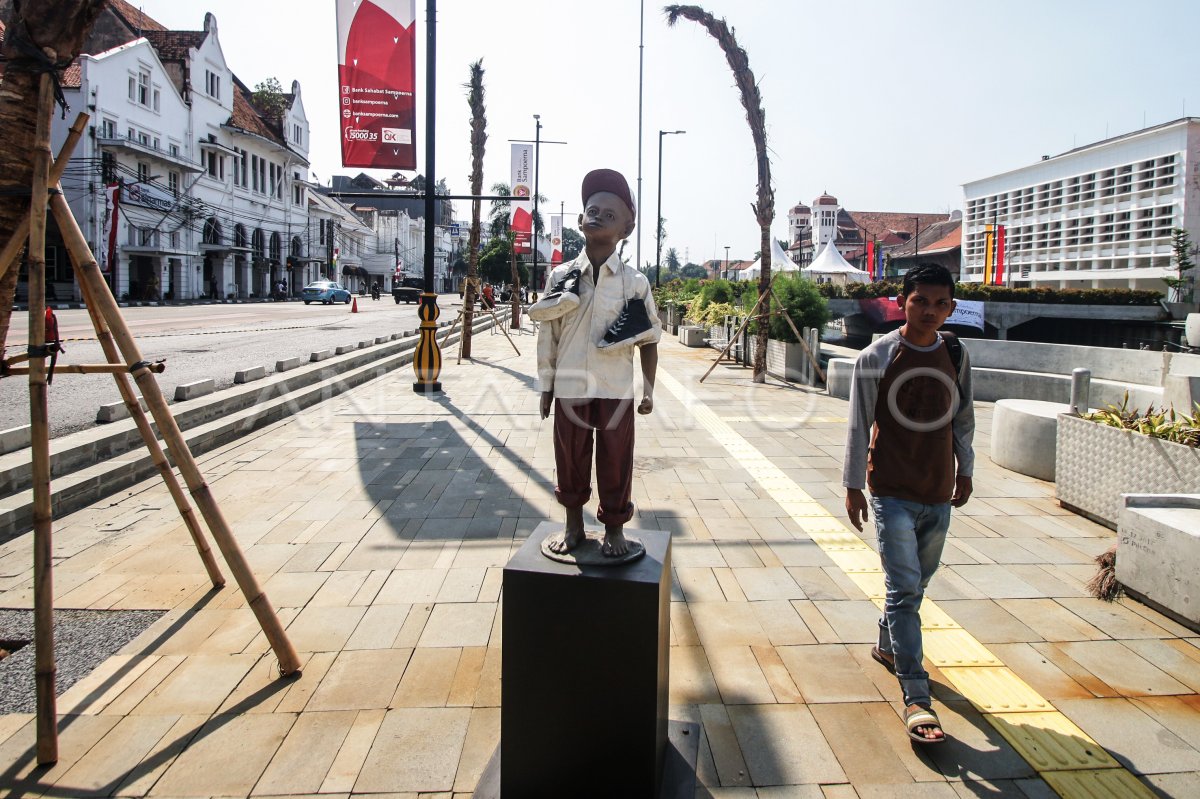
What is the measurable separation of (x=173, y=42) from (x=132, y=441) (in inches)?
1888

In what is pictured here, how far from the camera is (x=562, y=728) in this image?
8.05 feet

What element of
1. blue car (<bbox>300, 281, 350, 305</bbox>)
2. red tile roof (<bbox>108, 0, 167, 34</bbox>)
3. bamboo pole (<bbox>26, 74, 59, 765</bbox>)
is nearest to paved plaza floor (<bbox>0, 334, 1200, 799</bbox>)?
bamboo pole (<bbox>26, 74, 59, 765</bbox>)

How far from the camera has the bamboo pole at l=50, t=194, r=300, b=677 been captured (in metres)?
3.09

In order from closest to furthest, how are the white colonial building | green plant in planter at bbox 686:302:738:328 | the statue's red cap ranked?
1. the statue's red cap
2. green plant in planter at bbox 686:302:738:328
3. the white colonial building

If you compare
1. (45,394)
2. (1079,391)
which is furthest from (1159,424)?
(45,394)

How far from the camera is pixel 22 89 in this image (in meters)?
3.11

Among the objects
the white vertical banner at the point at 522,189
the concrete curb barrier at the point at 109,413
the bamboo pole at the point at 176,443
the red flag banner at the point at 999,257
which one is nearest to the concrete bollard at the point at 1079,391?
the bamboo pole at the point at 176,443

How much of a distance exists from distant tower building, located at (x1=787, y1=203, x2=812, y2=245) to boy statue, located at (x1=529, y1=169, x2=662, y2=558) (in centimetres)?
13585

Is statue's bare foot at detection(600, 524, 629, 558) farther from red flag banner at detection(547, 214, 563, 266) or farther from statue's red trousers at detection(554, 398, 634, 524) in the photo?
red flag banner at detection(547, 214, 563, 266)

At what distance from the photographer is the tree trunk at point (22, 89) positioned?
9.89ft

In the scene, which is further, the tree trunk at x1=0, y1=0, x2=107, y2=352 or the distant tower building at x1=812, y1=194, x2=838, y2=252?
the distant tower building at x1=812, y1=194, x2=838, y2=252

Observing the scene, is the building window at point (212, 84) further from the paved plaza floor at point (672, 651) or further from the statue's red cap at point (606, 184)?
the statue's red cap at point (606, 184)

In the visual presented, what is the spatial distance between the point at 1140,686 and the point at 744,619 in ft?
5.38

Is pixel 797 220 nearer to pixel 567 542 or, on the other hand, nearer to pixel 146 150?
pixel 146 150
